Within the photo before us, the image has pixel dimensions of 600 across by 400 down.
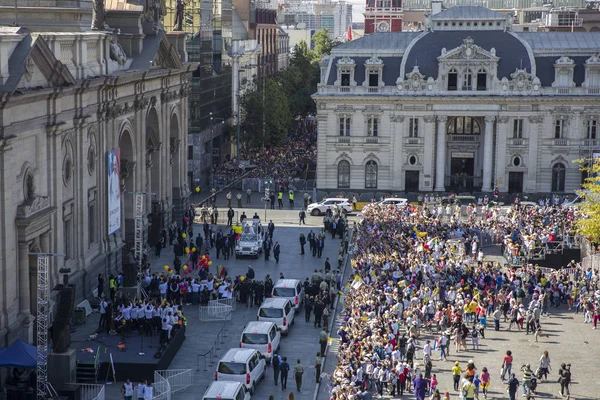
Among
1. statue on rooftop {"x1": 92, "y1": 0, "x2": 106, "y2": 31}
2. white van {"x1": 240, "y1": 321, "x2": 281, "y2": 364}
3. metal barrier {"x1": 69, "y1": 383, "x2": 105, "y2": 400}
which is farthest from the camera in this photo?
statue on rooftop {"x1": 92, "y1": 0, "x2": 106, "y2": 31}

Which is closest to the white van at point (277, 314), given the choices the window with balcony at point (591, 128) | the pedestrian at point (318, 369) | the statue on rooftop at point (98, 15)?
the pedestrian at point (318, 369)

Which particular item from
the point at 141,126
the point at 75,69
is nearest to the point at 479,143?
the point at 141,126

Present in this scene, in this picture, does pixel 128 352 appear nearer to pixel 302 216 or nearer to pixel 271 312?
pixel 271 312

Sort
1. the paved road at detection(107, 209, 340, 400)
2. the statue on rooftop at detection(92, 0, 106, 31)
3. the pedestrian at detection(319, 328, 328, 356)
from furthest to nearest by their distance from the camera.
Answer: the statue on rooftop at detection(92, 0, 106, 31)
the pedestrian at detection(319, 328, 328, 356)
the paved road at detection(107, 209, 340, 400)

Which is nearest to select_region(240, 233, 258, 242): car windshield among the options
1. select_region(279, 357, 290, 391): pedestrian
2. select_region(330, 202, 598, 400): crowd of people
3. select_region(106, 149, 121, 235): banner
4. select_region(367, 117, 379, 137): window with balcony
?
select_region(330, 202, 598, 400): crowd of people

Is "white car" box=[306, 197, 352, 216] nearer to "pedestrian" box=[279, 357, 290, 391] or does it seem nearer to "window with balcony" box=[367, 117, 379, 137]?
"window with balcony" box=[367, 117, 379, 137]

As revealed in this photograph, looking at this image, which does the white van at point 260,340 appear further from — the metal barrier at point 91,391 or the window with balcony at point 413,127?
the window with balcony at point 413,127

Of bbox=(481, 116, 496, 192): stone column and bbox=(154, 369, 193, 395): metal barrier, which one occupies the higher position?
bbox=(481, 116, 496, 192): stone column

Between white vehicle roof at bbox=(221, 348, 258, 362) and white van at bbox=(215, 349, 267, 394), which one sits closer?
white van at bbox=(215, 349, 267, 394)
